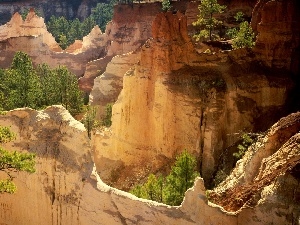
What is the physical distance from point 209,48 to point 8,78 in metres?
17.4

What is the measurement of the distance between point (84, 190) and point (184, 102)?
12.7 metres

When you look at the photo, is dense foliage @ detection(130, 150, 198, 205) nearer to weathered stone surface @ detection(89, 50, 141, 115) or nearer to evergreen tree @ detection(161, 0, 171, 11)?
weathered stone surface @ detection(89, 50, 141, 115)

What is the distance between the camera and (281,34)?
27.1 metres

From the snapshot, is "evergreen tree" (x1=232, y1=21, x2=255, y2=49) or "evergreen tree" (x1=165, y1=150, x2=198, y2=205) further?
"evergreen tree" (x1=232, y1=21, x2=255, y2=49)

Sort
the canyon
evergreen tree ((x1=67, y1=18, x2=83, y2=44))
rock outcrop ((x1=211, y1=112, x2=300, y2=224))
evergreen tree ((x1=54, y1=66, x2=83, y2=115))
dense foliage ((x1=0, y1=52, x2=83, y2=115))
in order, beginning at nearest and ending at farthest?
1. rock outcrop ((x1=211, y1=112, x2=300, y2=224))
2. the canyon
3. dense foliage ((x1=0, y1=52, x2=83, y2=115))
4. evergreen tree ((x1=54, y1=66, x2=83, y2=115))
5. evergreen tree ((x1=67, y1=18, x2=83, y2=44))

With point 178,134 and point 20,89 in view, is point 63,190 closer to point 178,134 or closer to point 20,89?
Result: point 178,134

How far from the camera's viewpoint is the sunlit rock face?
26125mm

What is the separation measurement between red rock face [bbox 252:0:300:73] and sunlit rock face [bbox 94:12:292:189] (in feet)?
3.06

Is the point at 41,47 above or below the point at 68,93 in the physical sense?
above

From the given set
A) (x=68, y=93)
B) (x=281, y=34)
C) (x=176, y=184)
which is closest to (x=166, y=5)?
(x=68, y=93)

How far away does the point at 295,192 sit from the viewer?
12.5 meters

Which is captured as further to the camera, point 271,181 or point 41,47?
point 41,47

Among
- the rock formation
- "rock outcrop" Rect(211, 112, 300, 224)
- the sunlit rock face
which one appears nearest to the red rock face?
the sunlit rock face

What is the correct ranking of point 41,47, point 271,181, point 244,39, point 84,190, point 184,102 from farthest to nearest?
point 41,47
point 244,39
point 184,102
point 84,190
point 271,181
